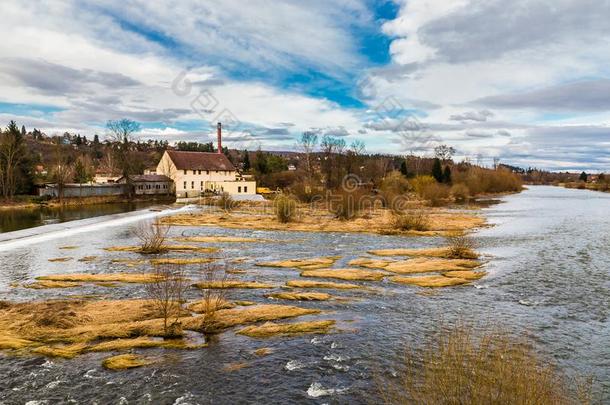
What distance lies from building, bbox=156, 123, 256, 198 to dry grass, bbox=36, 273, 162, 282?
6278 cm

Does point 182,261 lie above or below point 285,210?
below

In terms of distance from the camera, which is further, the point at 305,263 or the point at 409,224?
the point at 409,224

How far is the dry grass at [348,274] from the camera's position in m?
19.1

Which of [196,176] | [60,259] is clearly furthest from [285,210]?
[196,176]

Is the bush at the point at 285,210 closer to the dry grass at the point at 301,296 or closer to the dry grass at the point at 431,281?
the dry grass at the point at 431,281

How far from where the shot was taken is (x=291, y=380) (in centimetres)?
970

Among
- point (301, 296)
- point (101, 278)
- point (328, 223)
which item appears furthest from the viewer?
point (328, 223)

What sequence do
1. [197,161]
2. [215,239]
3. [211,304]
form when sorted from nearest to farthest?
[211,304]
[215,239]
[197,161]

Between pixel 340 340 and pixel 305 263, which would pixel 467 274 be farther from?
pixel 340 340

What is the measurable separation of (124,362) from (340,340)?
5.30 metres

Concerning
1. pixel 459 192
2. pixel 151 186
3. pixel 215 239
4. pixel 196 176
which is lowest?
pixel 215 239

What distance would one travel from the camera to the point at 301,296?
15930 mm

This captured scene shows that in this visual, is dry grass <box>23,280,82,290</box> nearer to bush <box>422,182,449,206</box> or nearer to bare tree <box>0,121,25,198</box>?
bare tree <box>0,121,25,198</box>

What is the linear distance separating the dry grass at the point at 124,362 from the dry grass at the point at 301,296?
6.14 metres
